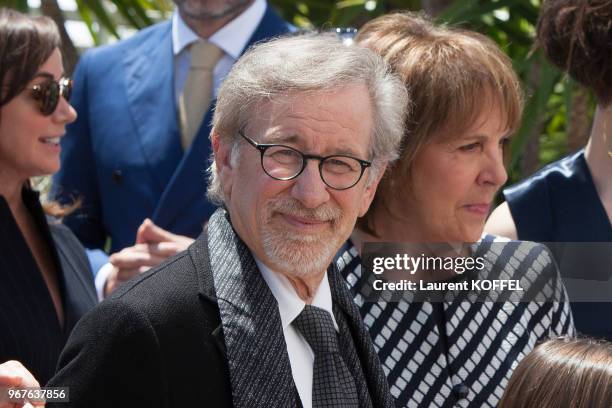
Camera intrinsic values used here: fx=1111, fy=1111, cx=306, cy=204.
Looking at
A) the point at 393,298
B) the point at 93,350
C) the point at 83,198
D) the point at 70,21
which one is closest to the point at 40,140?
the point at 83,198

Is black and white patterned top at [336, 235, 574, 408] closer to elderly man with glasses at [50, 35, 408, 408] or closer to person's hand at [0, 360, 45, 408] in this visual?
elderly man with glasses at [50, 35, 408, 408]

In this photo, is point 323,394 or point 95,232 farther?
point 95,232

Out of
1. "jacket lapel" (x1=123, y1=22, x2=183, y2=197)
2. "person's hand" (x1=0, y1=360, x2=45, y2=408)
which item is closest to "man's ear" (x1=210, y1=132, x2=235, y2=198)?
"person's hand" (x1=0, y1=360, x2=45, y2=408)

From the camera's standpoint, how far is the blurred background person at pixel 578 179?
3.07 meters

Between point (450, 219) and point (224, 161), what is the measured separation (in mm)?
776

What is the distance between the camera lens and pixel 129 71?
360 cm

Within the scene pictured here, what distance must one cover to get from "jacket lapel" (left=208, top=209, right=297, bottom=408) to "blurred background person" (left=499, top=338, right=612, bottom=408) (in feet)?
1.50

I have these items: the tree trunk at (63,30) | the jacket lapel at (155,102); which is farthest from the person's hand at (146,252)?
the tree trunk at (63,30)

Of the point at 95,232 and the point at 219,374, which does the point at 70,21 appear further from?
the point at 219,374

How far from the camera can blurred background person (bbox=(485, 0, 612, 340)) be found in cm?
307

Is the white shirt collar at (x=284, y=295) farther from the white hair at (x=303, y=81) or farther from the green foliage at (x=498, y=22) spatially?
the green foliage at (x=498, y=22)

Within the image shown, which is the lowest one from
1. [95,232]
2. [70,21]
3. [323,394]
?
[70,21]

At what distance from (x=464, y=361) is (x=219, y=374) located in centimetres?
85

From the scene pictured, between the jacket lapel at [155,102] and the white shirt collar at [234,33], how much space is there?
0.06m
